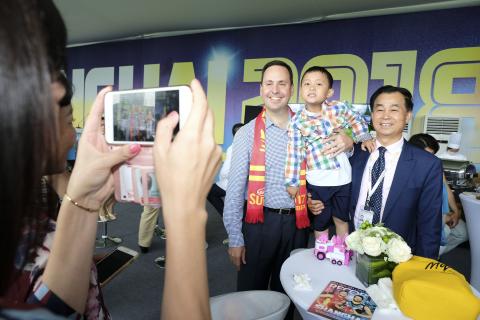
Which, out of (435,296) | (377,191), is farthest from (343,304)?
(377,191)

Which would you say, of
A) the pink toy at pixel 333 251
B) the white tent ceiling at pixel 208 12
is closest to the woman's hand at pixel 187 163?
the pink toy at pixel 333 251

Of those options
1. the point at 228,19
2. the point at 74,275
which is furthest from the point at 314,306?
the point at 228,19

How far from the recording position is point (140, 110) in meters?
0.79

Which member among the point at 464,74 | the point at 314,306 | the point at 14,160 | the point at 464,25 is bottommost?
the point at 314,306

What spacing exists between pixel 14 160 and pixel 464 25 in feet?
19.4

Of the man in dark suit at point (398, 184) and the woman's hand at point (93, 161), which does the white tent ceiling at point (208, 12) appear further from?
the woman's hand at point (93, 161)

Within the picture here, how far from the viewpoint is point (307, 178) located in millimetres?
2195

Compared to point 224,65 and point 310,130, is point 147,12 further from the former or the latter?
point 310,130

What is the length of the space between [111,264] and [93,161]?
99cm

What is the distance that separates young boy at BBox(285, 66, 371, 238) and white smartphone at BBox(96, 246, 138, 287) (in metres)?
1.03

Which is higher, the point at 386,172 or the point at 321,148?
the point at 321,148

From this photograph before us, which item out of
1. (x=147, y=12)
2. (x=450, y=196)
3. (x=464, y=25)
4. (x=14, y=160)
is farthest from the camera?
(x=147, y=12)

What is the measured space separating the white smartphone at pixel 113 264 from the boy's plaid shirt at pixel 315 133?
1.04 m

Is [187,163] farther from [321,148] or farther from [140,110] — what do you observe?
[321,148]
